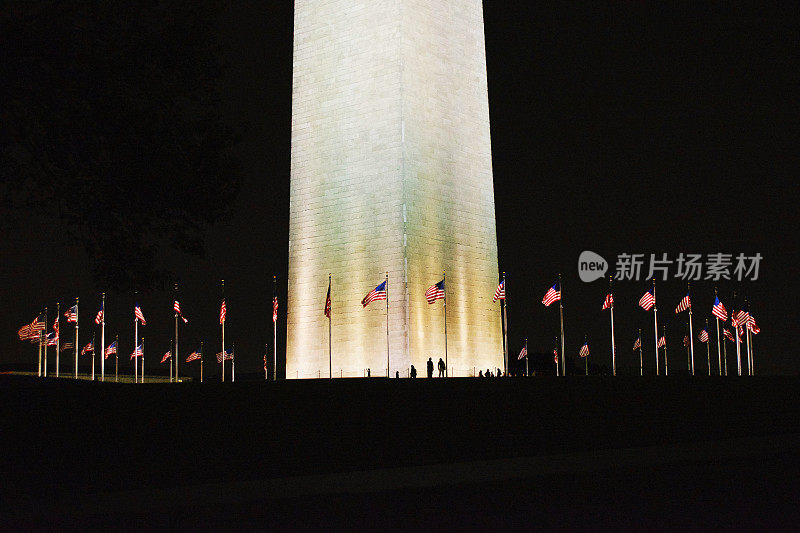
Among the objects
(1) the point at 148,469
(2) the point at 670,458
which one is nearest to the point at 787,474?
(2) the point at 670,458

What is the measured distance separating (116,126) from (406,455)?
278 inches

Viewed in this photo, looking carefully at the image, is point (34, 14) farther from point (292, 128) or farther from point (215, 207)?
point (292, 128)

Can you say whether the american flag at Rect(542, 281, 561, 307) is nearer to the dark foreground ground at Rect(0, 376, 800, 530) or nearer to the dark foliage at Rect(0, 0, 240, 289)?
the dark foreground ground at Rect(0, 376, 800, 530)

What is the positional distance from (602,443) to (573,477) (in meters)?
5.83

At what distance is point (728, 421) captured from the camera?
74.5ft

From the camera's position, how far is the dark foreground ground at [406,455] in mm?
10445

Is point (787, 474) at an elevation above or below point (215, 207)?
below

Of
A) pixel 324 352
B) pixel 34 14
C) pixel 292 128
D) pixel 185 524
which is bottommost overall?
pixel 185 524

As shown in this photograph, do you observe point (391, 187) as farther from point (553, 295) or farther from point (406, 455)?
point (406, 455)

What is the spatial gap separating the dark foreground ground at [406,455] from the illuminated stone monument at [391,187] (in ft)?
52.0

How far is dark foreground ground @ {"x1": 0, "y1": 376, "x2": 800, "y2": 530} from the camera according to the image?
10.4m

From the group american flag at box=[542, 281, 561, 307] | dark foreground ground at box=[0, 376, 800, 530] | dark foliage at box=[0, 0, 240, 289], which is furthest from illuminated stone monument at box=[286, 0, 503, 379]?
dark foliage at box=[0, 0, 240, 289]

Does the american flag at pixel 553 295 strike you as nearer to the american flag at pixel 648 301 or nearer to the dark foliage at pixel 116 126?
the american flag at pixel 648 301

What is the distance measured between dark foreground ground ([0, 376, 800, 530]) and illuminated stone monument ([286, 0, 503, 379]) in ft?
52.0
